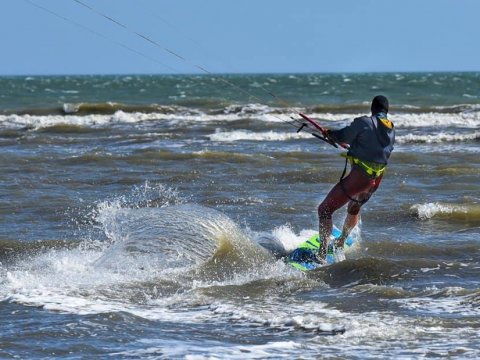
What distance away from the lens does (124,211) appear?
10.8 metres

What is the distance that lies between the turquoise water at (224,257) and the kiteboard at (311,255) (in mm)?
177

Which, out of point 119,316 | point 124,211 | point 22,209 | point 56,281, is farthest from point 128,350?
point 22,209

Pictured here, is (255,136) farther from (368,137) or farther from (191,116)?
(368,137)

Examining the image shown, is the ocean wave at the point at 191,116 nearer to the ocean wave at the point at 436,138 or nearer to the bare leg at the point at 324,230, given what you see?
the ocean wave at the point at 436,138

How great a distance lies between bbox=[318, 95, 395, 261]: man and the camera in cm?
903

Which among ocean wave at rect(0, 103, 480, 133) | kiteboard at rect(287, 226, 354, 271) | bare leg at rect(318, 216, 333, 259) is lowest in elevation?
kiteboard at rect(287, 226, 354, 271)

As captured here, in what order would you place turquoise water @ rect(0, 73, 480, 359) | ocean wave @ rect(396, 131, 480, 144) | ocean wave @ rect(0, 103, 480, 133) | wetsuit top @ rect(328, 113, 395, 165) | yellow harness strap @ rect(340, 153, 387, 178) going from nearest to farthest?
→ turquoise water @ rect(0, 73, 480, 359) → wetsuit top @ rect(328, 113, 395, 165) → yellow harness strap @ rect(340, 153, 387, 178) → ocean wave @ rect(396, 131, 480, 144) → ocean wave @ rect(0, 103, 480, 133)

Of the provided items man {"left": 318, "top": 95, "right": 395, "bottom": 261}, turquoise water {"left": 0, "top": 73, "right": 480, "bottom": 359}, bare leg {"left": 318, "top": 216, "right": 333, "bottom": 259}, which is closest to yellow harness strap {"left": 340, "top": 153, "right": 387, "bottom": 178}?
man {"left": 318, "top": 95, "right": 395, "bottom": 261}

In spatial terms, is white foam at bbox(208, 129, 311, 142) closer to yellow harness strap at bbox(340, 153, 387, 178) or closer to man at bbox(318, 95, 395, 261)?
man at bbox(318, 95, 395, 261)

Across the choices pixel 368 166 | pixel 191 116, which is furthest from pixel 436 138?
pixel 368 166

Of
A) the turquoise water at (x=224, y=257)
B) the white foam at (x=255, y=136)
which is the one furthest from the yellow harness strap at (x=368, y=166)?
the white foam at (x=255, y=136)

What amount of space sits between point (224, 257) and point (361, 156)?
165 cm

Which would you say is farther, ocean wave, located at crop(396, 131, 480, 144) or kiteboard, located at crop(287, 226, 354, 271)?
ocean wave, located at crop(396, 131, 480, 144)

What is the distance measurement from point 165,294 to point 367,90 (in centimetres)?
4351
